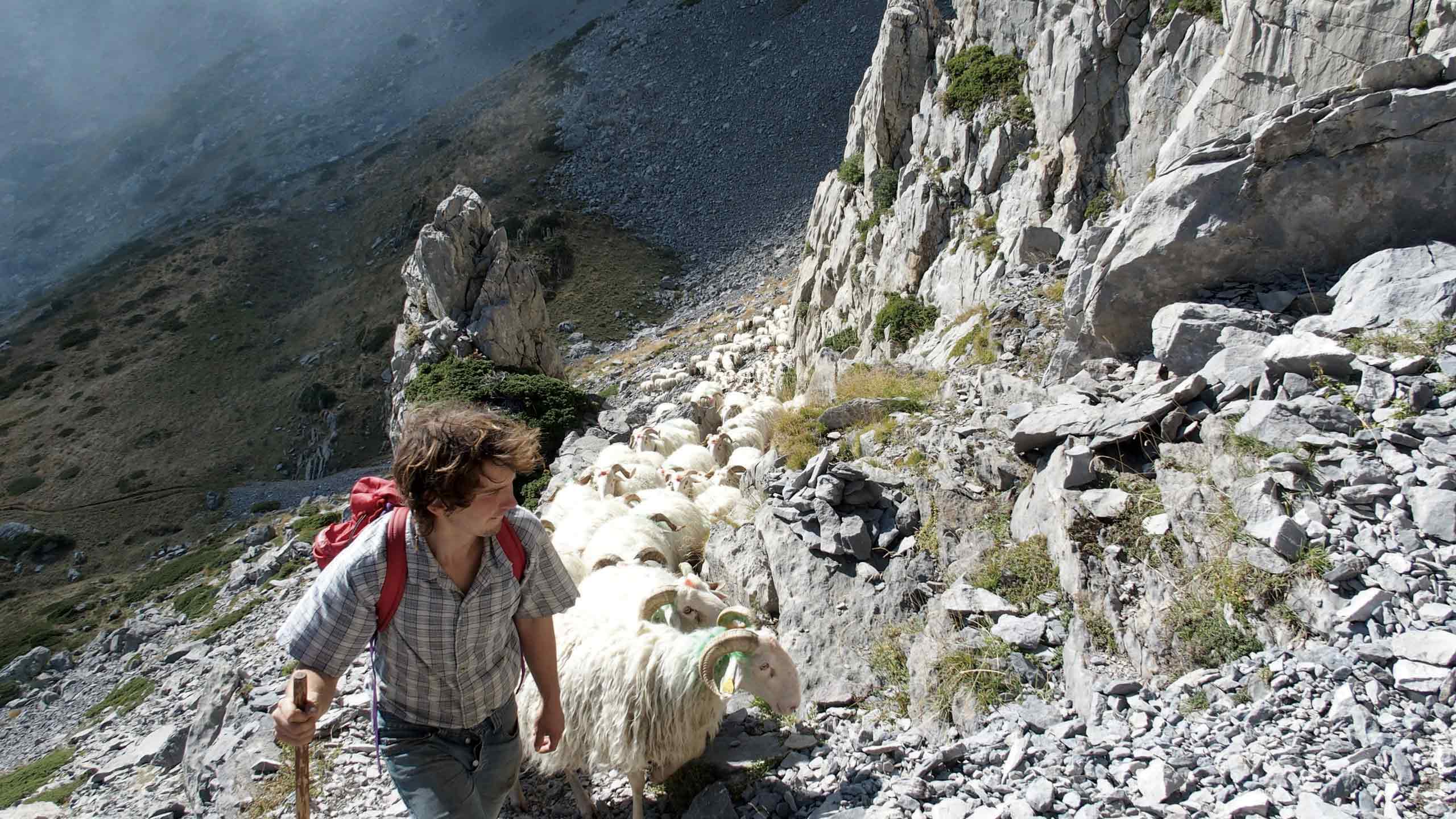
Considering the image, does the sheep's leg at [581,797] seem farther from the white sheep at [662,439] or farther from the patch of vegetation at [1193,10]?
the patch of vegetation at [1193,10]

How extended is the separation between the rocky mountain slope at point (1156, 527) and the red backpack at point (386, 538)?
276cm

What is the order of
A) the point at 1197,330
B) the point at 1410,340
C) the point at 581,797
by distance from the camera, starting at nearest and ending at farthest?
the point at 1410,340
the point at 581,797
the point at 1197,330

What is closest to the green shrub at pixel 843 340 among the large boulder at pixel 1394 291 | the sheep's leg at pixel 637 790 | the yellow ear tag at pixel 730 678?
the large boulder at pixel 1394 291

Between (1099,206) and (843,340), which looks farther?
(843,340)

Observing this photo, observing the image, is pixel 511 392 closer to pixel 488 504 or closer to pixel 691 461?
pixel 691 461

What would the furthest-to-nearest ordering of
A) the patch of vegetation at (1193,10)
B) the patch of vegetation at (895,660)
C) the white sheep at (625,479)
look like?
the patch of vegetation at (1193,10), the white sheep at (625,479), the patch of vegetation at (895,660)

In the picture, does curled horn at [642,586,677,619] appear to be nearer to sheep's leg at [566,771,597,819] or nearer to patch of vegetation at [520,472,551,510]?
sheep's leg at [566,771,597,819]

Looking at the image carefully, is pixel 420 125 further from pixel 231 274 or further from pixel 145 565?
pixel 145 565

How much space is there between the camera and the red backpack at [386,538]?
130 inches

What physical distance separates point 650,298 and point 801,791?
4584 centimetres

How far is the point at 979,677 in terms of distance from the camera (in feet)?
17.1

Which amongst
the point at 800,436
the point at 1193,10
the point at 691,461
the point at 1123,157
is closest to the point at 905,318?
the point at 1123,157

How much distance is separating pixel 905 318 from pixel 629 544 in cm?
1159

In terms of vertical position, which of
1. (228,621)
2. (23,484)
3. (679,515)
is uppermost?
(679,515)
